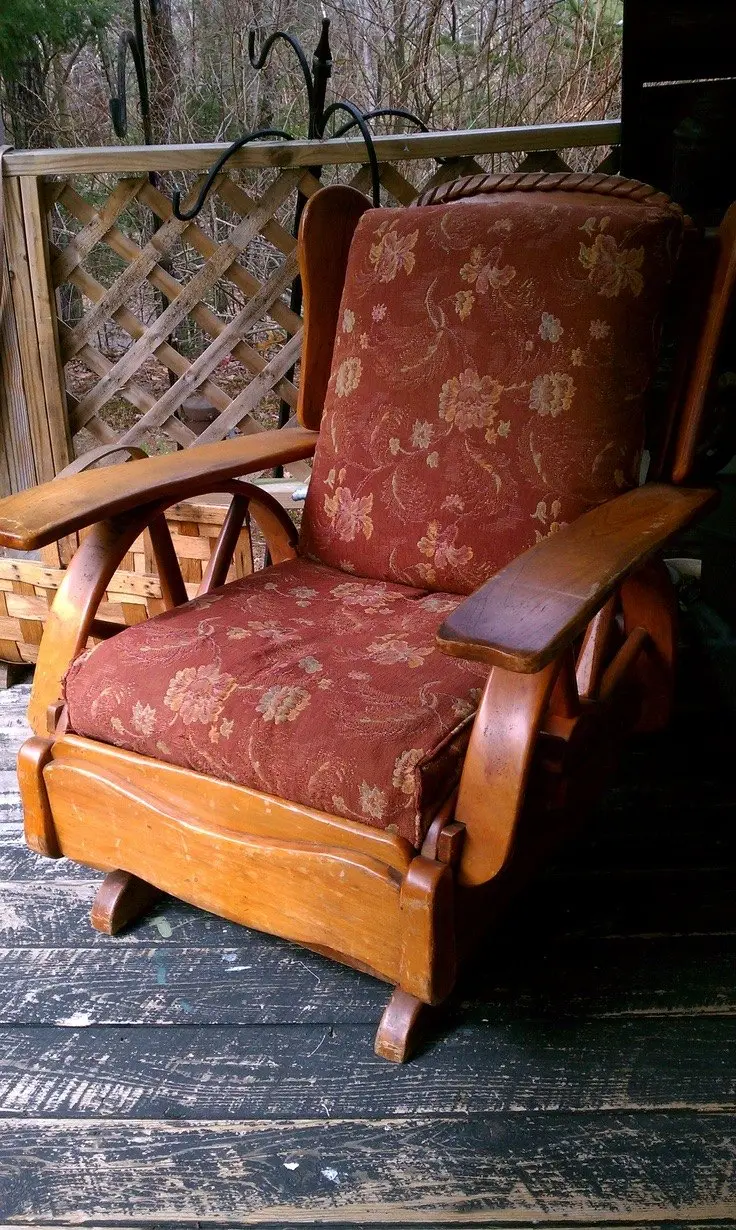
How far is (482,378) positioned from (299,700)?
59 cm

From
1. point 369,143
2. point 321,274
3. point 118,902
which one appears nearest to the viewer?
point 118,902

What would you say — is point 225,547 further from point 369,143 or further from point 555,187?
point 369,143

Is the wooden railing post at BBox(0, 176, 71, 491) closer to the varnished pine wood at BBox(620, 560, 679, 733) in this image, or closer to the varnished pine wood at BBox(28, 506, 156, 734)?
the varnished pine wood at BBox(28, 506, 156, 734)

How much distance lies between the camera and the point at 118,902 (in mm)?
1471

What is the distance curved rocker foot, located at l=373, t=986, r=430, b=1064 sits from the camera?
4.02ft

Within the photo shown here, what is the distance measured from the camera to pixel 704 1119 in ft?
Answer: 3.73

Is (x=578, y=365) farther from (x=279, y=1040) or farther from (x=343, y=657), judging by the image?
(x=279, y=1040)

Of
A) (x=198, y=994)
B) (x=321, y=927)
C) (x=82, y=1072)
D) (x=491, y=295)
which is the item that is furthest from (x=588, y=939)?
(x=491, y=295)

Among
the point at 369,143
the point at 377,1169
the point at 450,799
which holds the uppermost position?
the point at 369,143

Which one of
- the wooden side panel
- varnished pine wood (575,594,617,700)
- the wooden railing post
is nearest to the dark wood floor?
the wooden side panel

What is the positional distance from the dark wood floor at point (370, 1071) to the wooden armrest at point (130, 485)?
62cm

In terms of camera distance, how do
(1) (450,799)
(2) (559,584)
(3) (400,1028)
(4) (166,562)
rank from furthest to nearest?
(4) (166,562) → (3) (400,1028) → (1) (450,799) → (2) (559,584)

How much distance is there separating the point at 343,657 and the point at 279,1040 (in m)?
0.49

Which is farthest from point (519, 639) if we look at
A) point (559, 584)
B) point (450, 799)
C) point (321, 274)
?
point (321, 274)
